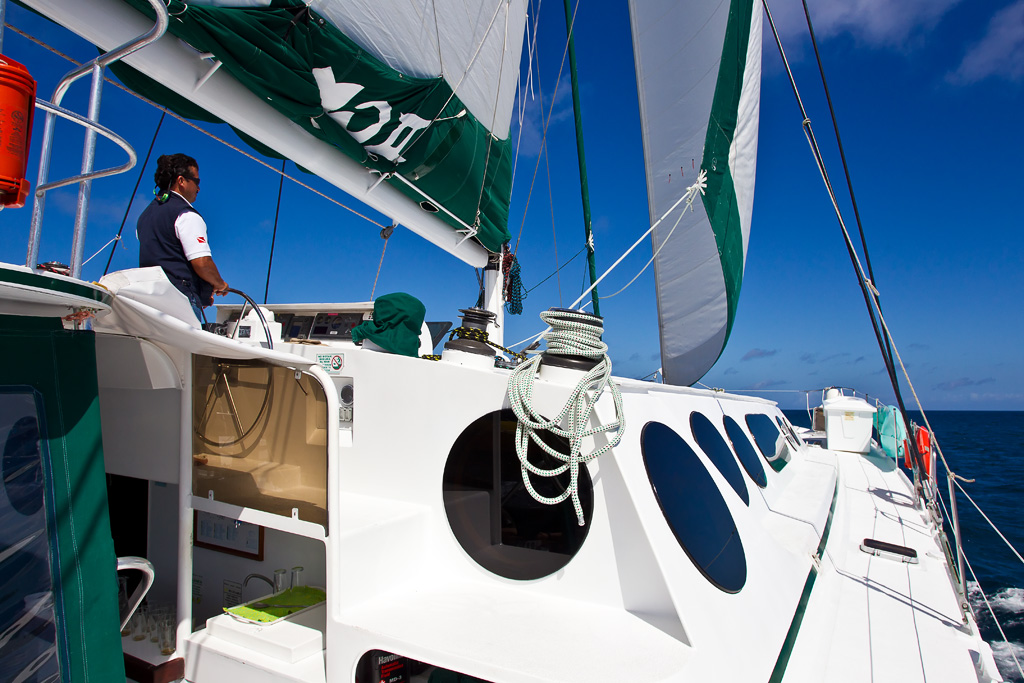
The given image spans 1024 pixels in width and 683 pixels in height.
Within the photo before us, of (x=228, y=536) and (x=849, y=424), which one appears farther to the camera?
(x=849, y=424)

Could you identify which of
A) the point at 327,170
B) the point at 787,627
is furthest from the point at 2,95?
Answer: the point at 787,627

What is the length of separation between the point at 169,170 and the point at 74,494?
196 cm

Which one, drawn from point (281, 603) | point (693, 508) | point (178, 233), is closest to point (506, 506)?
point (693, 508)

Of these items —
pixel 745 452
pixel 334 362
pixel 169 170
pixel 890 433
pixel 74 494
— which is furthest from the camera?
pixel 890 433

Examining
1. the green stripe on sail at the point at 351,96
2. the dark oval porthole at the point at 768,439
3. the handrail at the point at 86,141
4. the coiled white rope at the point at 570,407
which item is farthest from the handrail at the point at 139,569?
the dark oval porthole at the point at 768,439

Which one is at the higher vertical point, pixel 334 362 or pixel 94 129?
pixel 94 129

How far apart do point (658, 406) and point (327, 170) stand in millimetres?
2781

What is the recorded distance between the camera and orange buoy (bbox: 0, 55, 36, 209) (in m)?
1.15

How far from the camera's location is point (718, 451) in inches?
135

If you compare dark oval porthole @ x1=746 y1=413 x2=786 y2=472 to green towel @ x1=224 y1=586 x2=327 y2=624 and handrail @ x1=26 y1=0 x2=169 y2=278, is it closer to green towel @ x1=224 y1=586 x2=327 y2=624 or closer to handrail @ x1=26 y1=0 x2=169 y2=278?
green towel @ x1=224 y1=586 x2=327 y2=624

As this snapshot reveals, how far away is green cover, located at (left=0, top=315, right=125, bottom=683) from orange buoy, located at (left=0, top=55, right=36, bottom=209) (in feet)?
1.70

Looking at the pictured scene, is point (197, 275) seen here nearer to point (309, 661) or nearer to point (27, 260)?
point (27, 260)

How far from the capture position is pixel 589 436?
7.35 ft

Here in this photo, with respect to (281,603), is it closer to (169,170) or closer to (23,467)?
(23,467)
